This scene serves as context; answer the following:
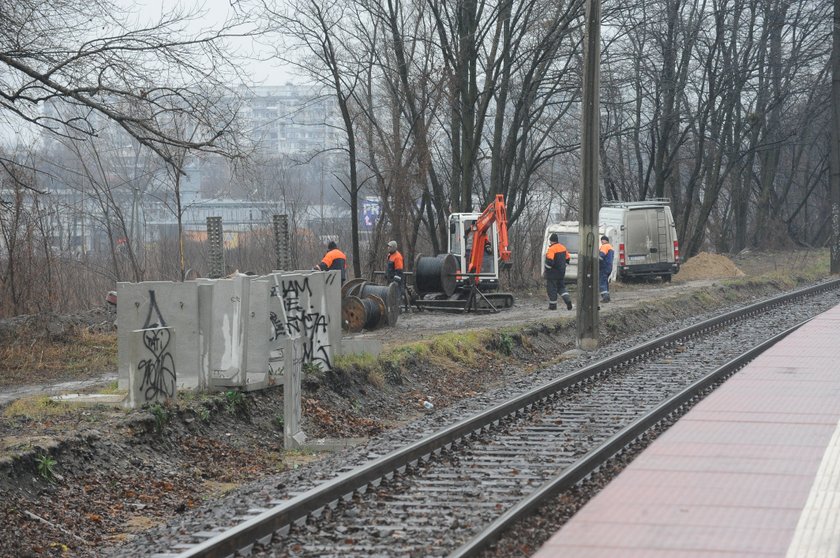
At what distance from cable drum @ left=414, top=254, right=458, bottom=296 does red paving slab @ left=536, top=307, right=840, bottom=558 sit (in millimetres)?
17026

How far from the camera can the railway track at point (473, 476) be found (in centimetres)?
718

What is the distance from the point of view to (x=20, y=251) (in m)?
21.3

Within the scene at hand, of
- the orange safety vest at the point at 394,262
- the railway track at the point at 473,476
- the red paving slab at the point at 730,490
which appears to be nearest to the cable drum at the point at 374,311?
the orange safety vest at the point at 394,262

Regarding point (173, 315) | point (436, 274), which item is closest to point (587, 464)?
point (173, 315)

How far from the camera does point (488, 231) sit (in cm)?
3038

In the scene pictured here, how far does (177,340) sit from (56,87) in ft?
14.6

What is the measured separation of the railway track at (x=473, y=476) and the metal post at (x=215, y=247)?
6207mm

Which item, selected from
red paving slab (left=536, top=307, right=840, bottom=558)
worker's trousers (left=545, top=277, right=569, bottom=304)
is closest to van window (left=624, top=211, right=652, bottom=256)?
worker's trousers (left=545, top=277, right=569, bottom=304)

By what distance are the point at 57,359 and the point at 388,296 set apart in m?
8.41

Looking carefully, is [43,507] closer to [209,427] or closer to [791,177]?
[209,427]

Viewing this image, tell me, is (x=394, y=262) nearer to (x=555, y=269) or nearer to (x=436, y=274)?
(x=436, y=274)

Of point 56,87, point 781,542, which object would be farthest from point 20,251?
point 781,542

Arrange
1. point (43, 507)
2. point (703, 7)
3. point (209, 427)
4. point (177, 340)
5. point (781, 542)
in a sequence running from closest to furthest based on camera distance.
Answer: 1. point (781, 542)
2. point (43, 507)
3. point (209, 427)
4. point (177, 340)
5. point (703, 7)

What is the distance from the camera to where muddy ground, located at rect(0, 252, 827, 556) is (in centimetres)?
877
